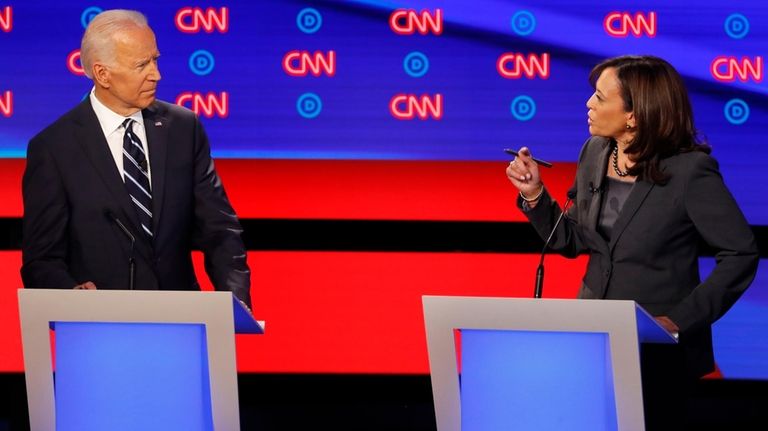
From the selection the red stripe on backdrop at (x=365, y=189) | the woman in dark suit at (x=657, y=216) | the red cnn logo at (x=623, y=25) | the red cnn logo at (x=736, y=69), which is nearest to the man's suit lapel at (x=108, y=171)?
the woman in dark suit at (x=657, y=216)

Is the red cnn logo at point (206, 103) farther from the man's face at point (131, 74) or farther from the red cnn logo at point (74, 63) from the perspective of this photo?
the man's face at point (131, 74)

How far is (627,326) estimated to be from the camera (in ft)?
7.70

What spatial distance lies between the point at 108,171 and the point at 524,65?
70.9 inches

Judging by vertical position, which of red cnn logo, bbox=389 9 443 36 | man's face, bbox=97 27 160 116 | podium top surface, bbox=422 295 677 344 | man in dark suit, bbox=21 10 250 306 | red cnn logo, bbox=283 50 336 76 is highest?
red cnn logo, bbox=389 9 443 36

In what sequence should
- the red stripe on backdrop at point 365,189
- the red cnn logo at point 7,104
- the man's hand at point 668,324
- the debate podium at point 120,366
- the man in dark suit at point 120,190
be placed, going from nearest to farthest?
the debate podium at point 120,366
the man's hand at point 668,324
the man in dark suit at point 120,190
the red cnn logo at point 7,104
the red stripe on backdrop at point 365,189

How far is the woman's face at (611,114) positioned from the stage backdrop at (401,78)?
4.08 feet

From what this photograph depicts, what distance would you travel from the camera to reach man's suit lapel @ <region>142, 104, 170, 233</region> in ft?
10.2

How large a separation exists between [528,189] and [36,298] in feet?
4.16

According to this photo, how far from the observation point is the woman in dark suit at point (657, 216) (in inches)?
111

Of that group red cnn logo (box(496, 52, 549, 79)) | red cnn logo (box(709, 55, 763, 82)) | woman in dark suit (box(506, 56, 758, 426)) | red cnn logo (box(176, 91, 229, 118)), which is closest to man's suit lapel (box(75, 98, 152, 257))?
woman in dark suit (box(506, 56, 758, 426))

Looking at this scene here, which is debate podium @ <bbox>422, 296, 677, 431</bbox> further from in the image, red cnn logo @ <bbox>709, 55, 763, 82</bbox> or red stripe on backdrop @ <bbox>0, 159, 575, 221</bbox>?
A: red cnn logo @ <bbox>709, 55, 763, 82</bbox>

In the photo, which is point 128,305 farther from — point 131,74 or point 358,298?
point 358,298

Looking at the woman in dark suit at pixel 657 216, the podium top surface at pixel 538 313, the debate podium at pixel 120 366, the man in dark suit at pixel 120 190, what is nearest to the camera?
the podium top surface at pixel 538 313

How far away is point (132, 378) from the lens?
2.49 meters
